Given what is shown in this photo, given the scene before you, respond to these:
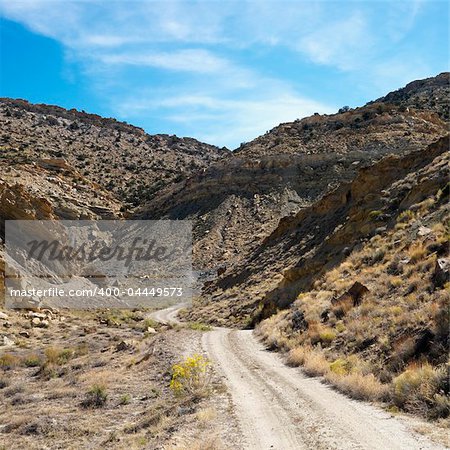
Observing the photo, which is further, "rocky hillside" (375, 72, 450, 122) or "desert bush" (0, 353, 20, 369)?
"rocky hillside" (375, 72, 450, 122)

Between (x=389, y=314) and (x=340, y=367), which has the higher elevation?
(x=389, y=314)

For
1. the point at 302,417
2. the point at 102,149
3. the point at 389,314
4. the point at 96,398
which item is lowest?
the point at 96,398

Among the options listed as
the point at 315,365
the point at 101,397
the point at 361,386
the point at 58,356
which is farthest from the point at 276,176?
the point at 361,386

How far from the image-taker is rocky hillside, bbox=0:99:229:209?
73812mm

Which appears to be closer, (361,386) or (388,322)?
(361,386)

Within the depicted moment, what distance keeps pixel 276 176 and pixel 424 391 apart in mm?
54188

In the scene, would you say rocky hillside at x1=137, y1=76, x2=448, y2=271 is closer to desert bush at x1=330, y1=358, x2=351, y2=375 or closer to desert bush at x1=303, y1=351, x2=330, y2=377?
desert bush at x1=303, y1=351, x2=330, y2=377

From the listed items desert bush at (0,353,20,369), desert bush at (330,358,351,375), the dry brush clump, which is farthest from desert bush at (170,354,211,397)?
desert bush at (0,353,20,369)

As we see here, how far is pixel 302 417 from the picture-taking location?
7.30 meters

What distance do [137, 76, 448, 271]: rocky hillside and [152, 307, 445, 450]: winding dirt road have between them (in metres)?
36.7

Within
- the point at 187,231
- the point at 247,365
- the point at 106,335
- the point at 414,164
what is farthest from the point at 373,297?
the point at 187,231

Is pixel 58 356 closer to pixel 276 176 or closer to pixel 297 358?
pixel 297 358

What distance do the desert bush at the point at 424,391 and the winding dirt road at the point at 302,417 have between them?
479 millimetres

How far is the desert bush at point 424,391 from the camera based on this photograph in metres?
6.57
